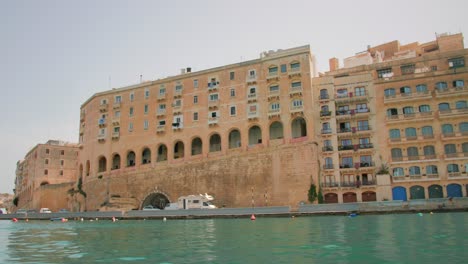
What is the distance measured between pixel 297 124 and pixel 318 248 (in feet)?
134

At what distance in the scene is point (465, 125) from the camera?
48875 mm

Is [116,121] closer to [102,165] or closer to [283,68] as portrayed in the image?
[102,165]

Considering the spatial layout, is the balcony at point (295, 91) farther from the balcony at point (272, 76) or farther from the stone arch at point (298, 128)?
the stone arch at point (298, 128)

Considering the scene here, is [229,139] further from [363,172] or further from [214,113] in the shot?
[363,172]

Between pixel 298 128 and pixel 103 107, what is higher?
pixel 103 107

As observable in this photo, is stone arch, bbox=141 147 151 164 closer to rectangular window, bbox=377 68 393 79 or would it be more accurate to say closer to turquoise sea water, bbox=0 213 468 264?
rectangular window, bbox=377 68 393 79

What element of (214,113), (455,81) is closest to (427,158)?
(455,81)

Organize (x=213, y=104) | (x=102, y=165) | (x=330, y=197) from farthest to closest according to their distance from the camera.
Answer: (x=102, y=165), (x=213, y=104), (x=330, y=197)

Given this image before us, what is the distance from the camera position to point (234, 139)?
61094 millimetres

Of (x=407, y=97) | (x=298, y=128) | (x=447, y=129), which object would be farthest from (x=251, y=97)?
(x=447, y=129)

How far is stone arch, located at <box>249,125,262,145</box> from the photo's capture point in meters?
58.7

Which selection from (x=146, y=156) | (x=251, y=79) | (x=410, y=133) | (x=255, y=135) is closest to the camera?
(x=410, y=133)

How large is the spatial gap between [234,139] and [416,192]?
24828 millimetres

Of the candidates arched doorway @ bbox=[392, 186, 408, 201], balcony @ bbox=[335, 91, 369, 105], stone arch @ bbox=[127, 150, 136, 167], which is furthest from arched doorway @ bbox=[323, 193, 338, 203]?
stone arch @ bbox=[127, 150, 136, 167]
